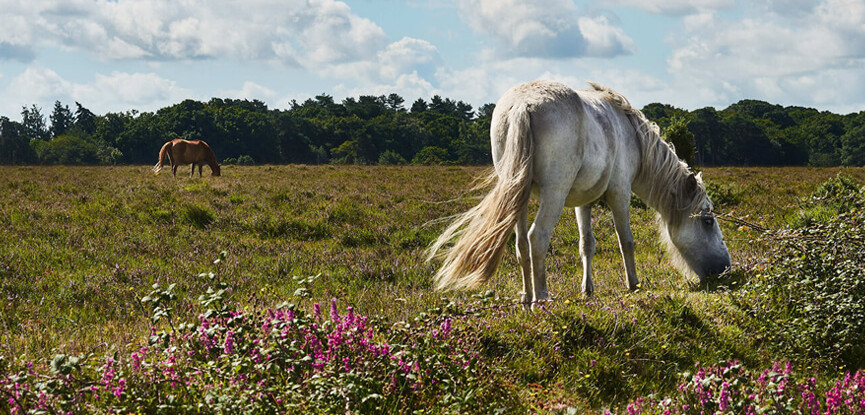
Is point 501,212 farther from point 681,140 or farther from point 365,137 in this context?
point 365,137

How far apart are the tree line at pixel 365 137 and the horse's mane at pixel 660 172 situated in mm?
62031

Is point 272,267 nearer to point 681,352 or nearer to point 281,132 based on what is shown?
point 681,352

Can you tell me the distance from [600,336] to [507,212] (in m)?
1.10

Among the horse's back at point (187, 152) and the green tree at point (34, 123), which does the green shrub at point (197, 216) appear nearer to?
the horse's back at point (187, 152)

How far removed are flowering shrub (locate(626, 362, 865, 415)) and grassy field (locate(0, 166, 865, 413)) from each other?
0.21 metres

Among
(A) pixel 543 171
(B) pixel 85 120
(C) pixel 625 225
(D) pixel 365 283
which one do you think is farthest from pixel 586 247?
(B) pixel 85 120

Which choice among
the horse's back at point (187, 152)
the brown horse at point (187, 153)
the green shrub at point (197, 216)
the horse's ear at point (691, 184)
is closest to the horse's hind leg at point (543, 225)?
the horse's ear at point (691, 184)

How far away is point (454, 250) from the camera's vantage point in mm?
4652

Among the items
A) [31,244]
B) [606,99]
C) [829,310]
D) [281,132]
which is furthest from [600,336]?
[281,132]

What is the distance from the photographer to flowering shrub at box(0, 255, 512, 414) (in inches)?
99.8

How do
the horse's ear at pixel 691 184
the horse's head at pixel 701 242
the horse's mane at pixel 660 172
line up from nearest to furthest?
the horse's mane at pixel 660 172, the horse's ear at pixel 691 184, the horse's head at pixel 701 242

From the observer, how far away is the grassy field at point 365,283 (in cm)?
368

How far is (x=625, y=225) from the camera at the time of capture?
5461 millimetres

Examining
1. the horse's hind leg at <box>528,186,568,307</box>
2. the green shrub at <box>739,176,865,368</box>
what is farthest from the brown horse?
the green shrub at <box>739,176,865,368</box>
